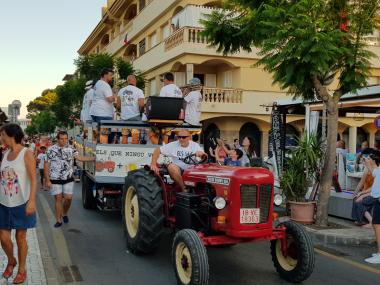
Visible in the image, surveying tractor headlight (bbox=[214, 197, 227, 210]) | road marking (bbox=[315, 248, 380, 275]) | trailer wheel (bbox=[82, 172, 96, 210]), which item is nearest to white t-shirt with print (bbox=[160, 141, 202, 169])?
tractor headlight (bbox=[214, 197, 227, 210])

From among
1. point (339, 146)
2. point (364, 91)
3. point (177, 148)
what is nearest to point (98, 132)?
point (177, 148)

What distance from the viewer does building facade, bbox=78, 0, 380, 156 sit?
2373 cm

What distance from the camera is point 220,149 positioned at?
12.3 meters

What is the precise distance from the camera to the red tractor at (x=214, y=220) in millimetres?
5504

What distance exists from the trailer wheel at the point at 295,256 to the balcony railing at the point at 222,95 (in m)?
18.1

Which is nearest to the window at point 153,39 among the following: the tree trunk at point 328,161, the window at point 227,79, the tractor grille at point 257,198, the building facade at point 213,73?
the building facade at point 213,73

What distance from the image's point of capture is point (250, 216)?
18.5 ft

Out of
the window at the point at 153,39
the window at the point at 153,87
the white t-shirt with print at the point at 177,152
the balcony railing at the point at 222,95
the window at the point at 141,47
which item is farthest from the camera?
the window at the point at 141,47

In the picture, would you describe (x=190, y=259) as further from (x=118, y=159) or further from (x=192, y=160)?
(x=118, y=159)

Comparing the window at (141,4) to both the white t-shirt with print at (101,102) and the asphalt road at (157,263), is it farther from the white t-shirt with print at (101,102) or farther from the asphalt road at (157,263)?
the asphalt road at (157,263)

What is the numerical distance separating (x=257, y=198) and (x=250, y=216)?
22cm

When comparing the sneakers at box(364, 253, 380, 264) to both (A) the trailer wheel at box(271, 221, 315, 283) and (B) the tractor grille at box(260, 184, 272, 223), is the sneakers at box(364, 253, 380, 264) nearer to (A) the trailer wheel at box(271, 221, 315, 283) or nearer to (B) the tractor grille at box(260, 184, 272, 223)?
(A) the trailer wheel at box(271, 221, 315, 283)

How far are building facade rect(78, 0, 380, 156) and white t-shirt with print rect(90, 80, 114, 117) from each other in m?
11.8

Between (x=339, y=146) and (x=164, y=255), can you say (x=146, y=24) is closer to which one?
(x=339, y=146)
